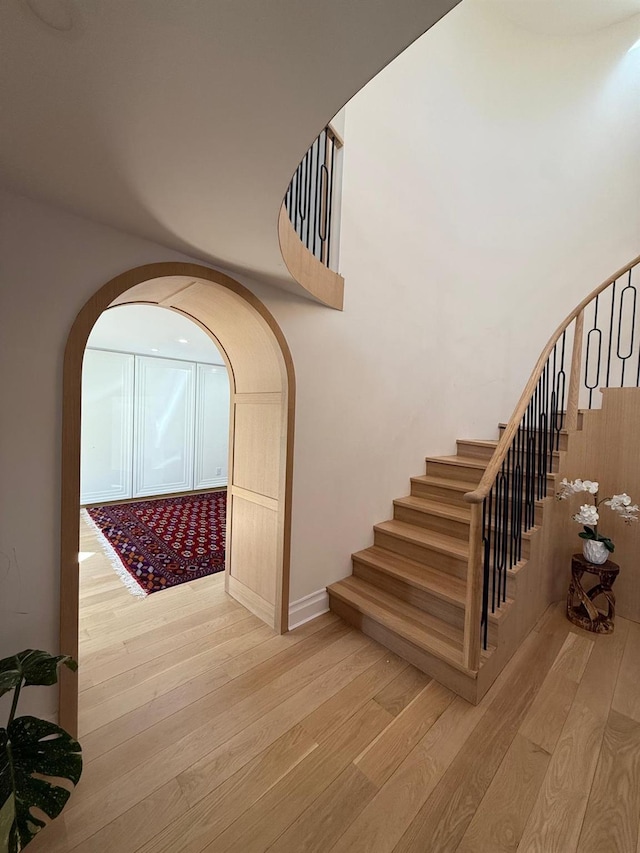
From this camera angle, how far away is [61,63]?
713 millimetres

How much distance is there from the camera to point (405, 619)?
216cm

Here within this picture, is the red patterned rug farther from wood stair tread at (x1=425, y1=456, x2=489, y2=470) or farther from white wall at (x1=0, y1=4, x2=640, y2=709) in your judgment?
wood stair tread at (x1=425, y1=456, x2=489, y2=470)

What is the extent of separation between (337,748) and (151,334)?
4699mm

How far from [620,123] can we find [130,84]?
5482 mm

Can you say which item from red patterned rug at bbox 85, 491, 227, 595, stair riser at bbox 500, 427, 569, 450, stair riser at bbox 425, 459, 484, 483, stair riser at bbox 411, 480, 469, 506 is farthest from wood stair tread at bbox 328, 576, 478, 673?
stair riser at bbox 500, 427, 569, 450

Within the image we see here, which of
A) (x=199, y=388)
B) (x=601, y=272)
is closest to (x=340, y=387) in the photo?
(x=601, y=272)

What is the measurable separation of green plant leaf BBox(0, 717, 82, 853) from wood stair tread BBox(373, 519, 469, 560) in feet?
6.89

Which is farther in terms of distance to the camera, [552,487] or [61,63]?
[552,487]

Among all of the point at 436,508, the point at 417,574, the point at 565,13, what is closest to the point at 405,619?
the point at 417,574

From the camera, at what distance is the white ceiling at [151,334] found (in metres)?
3.79

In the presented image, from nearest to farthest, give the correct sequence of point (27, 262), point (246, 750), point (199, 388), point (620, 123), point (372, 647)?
point (27, 262)
point (246, 750)
point (372, 647)
point (620, 123)
point (199, 388)

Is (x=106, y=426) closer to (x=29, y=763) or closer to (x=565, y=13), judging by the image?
(x=29, y=763)

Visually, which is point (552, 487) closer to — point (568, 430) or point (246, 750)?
point (568, 430)

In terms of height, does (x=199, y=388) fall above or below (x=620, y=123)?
below
